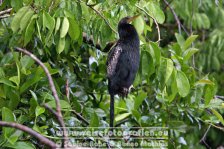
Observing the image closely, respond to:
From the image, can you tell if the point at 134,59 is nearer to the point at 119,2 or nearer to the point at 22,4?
the point at 119,2

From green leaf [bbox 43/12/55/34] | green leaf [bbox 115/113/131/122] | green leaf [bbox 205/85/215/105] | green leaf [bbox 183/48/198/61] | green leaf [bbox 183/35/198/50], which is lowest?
green leaf [bbox 115/113/131/122]

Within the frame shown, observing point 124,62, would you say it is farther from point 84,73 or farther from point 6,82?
point 84,73

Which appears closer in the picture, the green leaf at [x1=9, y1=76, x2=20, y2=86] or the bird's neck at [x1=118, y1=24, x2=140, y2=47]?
the bird's neck at [x1=118, y1=24, x2=140, y2=47]

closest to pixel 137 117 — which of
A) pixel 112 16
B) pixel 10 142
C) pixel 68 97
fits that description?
pixel 68 97

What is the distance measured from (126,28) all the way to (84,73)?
94cm

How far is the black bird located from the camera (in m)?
2.27

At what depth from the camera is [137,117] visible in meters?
3.00

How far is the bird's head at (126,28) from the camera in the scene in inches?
91.4

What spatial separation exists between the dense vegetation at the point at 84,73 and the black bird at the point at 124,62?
2.3 inches

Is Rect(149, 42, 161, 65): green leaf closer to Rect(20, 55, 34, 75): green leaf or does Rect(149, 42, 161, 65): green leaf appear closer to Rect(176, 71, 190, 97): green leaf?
Rect(176, 71, 190, 97): green leaf

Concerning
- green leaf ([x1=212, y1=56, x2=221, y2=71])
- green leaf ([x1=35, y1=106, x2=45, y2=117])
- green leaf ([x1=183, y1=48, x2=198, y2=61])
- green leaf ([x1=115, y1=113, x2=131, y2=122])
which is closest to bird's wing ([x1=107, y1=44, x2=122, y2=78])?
green leaf ([x1=35, y1=106, x2=45, y2=117])

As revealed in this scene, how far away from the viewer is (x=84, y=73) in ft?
10.6

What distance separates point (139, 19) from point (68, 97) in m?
0.66

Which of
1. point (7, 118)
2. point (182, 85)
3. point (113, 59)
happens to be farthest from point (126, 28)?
point (7, 118)
